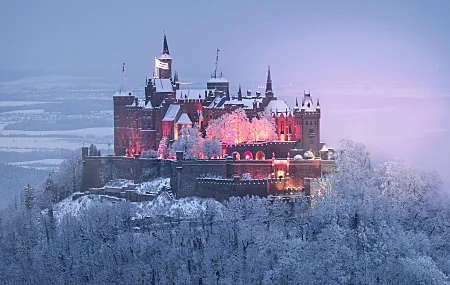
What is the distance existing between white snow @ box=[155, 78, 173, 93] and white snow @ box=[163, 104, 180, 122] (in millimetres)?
1518

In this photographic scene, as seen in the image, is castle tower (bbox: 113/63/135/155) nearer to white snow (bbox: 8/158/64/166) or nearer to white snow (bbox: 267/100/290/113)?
white snow (bbox: 267/100/290/113)

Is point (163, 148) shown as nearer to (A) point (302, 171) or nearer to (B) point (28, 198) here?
(A) point (302, 171)

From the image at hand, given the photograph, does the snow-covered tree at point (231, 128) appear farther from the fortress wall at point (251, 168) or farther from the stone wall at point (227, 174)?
the stone wall at point (227, 174)

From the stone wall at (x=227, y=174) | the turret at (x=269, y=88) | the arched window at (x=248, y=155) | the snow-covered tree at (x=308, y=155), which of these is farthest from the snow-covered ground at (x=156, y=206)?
the turret at (x=269, y=88)

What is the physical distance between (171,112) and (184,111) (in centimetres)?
96

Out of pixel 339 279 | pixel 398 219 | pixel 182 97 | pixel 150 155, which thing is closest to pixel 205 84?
pixel 182 97

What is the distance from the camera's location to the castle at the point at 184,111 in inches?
3209

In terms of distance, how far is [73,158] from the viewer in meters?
87.1

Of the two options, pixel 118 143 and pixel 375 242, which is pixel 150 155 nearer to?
pixel 118 143

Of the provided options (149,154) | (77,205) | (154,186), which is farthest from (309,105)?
(77,205)

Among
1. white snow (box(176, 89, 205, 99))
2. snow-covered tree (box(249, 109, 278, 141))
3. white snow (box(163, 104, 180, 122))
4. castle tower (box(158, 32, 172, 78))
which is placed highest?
castle tower (box(158, 32, 172, 78))

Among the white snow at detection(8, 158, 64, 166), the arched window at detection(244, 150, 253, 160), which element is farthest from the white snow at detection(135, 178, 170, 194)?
the white snow at detection(8, 158, 64, 166)

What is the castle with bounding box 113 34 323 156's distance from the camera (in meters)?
81.5

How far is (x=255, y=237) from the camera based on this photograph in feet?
216
